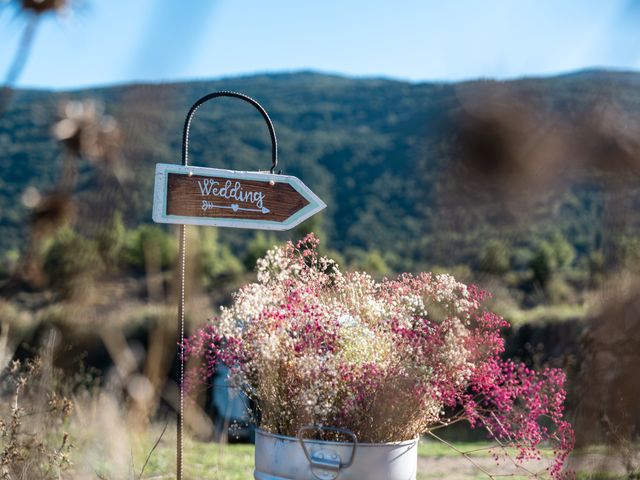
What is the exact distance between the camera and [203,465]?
171 inches

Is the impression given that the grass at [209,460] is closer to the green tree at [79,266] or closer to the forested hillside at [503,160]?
the green tree at [79,266]

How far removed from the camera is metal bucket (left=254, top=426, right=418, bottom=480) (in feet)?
6.15

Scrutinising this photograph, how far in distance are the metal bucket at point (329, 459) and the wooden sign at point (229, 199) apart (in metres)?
0.73

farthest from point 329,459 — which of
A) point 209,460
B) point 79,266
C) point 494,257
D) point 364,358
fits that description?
point 209,460

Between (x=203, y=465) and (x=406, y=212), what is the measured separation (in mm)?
16355

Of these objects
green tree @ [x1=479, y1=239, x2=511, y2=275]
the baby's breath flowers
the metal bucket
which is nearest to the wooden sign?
the baby's breath flowers

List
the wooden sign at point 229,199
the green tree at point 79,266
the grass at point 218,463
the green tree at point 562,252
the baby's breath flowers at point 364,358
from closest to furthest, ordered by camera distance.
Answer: the green tree at point 79,266 → the baby's breath flowers at point 364,358 → the wooden sign at point 229,199 → the grass at point 218,463 → the green tree at point 562,252

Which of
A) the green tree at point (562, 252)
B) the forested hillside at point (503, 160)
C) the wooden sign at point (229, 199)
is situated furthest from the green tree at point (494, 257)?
the green tree at point (562, 252)

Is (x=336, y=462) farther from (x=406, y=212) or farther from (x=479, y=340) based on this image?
(x=406, y=212)

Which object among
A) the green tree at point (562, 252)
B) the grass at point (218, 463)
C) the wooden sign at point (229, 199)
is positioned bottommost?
the grass at point (218, 463)

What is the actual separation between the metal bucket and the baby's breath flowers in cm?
9

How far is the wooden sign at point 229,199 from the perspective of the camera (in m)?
2.28

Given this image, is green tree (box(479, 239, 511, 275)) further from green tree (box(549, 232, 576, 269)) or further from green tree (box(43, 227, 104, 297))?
green tree (box(549, 232, 576, 269))

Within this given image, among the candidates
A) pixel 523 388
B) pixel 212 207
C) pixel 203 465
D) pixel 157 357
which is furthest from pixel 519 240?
pixel 203 465
